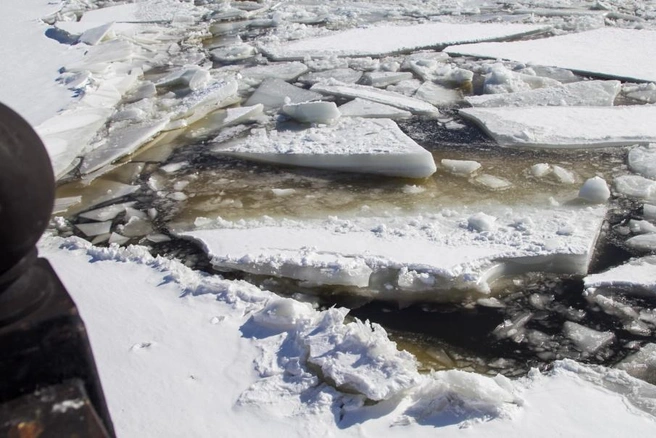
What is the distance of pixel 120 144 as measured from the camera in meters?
4.32

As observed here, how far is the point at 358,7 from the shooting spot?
8273mm

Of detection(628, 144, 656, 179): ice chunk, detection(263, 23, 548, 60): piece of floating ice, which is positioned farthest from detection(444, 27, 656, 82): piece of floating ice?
detection(628, 144, 656, 179): ice chunk

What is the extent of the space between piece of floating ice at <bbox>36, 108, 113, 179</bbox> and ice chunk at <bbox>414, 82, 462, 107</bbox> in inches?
88.7

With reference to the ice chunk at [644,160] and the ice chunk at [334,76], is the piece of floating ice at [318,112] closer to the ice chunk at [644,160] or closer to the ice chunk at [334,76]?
the ice chunk at [334,76]

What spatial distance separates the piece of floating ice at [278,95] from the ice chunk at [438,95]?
0.77 meters

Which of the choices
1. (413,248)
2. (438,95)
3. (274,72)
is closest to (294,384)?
(413,248)

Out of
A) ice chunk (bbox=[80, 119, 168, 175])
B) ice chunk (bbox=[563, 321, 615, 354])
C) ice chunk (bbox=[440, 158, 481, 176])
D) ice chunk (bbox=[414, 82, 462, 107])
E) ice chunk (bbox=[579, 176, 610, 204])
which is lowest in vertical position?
ice chunk (bbox=[80, 119, 168, 175])

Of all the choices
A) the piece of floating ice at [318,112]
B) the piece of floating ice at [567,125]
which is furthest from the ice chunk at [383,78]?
the piece of floating ice at [318,112]

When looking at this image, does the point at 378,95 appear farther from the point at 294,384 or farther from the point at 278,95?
the point at 294,384

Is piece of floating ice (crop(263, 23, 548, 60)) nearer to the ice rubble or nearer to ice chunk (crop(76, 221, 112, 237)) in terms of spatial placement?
ice chunk (crop(76, 221, 112, 237))

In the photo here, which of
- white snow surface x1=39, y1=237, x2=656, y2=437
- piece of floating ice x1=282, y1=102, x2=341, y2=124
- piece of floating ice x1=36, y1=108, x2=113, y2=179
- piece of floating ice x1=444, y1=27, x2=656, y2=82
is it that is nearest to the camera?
white snow surface x1=39, y1=237, x2=656, y2=437

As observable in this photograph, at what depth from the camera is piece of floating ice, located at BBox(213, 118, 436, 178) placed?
382 cm

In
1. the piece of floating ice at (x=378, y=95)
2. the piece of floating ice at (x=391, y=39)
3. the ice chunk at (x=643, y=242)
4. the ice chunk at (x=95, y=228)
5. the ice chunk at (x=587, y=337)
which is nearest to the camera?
the ice chunk at (x=587, y=337)

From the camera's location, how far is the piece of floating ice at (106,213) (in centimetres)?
355
